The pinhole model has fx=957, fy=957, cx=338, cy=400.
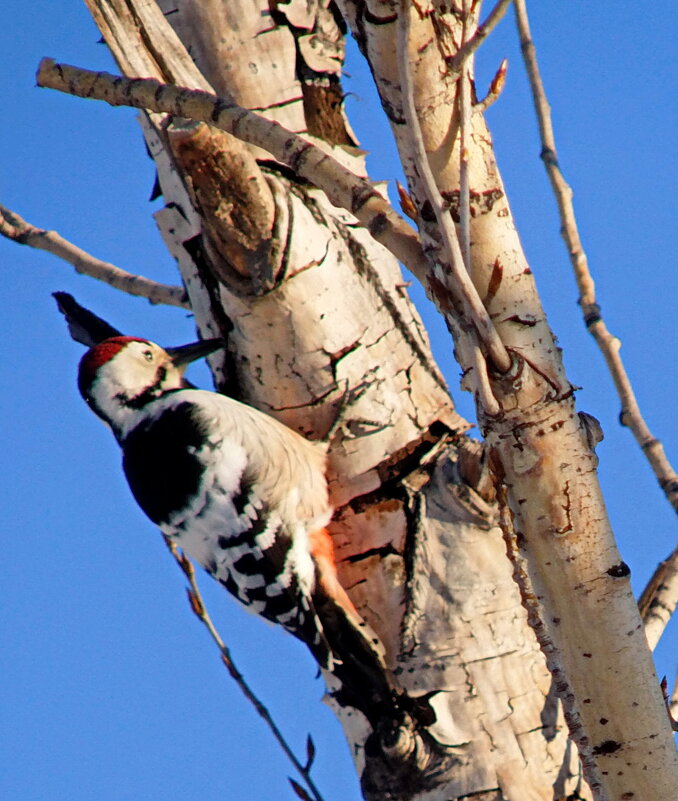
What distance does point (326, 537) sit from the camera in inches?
87.4

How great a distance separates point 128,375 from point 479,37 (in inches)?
68.1

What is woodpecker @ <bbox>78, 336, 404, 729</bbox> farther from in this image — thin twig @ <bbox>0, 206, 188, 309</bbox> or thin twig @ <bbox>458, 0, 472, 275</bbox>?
thin twig @ <bbox>458, 0, 472, 275</bbox>

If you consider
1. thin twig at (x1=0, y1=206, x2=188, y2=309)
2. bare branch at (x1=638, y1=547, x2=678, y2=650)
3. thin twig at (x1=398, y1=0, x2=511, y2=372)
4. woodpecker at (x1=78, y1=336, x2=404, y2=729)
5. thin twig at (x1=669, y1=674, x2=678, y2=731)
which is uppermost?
thin twig at (x1=0, y1=206, x2=188, y2=309)

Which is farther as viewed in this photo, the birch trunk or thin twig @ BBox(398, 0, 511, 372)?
the birch trunk

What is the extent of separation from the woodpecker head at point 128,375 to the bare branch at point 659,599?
138cm

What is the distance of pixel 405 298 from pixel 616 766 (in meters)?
1.25

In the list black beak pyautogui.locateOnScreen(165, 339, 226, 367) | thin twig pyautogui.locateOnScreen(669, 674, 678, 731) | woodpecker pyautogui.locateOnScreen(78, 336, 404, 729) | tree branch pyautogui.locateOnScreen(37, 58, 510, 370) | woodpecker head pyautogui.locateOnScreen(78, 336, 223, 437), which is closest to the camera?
tree branch pyautogui.locateOnScreen(37, 58, 510, 370)

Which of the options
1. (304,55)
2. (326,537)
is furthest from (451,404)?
(304,55)

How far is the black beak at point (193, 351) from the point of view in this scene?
7.69 ft

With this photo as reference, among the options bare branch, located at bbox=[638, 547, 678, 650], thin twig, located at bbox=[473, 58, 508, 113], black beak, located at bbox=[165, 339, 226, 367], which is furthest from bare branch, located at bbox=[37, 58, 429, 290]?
bare branch, located at bbox=[638, 547, 678, 650]

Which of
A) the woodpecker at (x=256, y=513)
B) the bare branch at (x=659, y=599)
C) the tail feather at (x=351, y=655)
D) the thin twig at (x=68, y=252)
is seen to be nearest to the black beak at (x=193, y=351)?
the woodpecker at (x=256, y=513)

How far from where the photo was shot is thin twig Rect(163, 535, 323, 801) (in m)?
1.89

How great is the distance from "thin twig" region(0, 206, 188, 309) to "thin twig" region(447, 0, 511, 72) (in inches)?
70.3

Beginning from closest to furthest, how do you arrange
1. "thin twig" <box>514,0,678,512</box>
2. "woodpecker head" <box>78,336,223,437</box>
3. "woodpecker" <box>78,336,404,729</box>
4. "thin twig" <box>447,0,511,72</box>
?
"thin twig" <box>447,0,511,72</box> < "thin twig" <box>514,0,678,512</box> < "woodpecker" <box>78,336,404,729</box> < "woodpecker head" <box>78,336,223,437</box>
